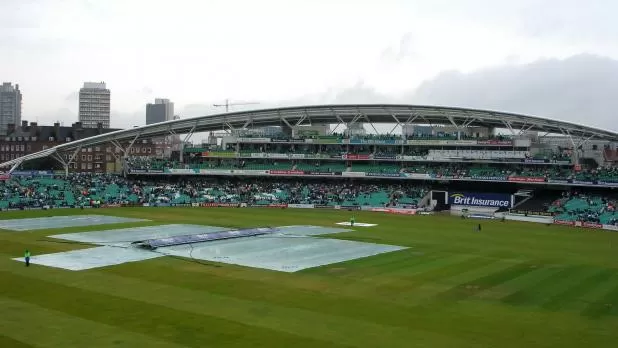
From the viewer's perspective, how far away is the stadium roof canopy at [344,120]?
236ft

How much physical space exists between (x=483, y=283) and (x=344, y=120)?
191 feet

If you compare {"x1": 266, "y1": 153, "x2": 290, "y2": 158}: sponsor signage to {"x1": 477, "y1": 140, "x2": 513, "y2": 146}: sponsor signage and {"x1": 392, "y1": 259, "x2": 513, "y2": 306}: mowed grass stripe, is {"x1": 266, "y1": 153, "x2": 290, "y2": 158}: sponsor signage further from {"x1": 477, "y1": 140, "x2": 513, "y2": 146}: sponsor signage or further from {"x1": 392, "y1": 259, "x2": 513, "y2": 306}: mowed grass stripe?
{"x1": 392, "y1": 259, "x2": 513, "y2": 306}: mowed grass stripe

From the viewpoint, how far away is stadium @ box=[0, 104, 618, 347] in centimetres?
1858

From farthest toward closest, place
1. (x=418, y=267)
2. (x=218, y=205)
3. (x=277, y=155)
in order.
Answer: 1. (x=277, y=155)
2. (x=218, y=205)
3. (x=418, y=267)

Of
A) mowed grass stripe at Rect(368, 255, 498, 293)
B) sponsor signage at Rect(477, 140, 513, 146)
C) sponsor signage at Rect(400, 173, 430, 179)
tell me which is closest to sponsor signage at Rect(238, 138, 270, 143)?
sponsor signage at Rect(400, 173, 430, 179)

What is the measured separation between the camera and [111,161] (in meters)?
125

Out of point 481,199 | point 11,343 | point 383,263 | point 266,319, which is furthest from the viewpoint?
point 481,199

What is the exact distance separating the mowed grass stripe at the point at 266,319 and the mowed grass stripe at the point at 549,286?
512 centimetres

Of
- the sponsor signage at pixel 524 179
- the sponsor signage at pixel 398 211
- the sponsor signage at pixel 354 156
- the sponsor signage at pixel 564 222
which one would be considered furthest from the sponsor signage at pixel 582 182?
the sponsor signage at pixel 354 156

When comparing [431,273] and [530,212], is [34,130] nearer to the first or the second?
[530,212]

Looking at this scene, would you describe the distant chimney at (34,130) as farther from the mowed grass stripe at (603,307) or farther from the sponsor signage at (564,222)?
the mowed grass stripe at (603,307)

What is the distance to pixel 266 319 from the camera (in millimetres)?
19078

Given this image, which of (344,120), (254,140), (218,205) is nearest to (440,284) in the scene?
(218,205)

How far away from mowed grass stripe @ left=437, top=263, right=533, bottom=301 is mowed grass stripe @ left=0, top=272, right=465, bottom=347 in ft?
11.5
